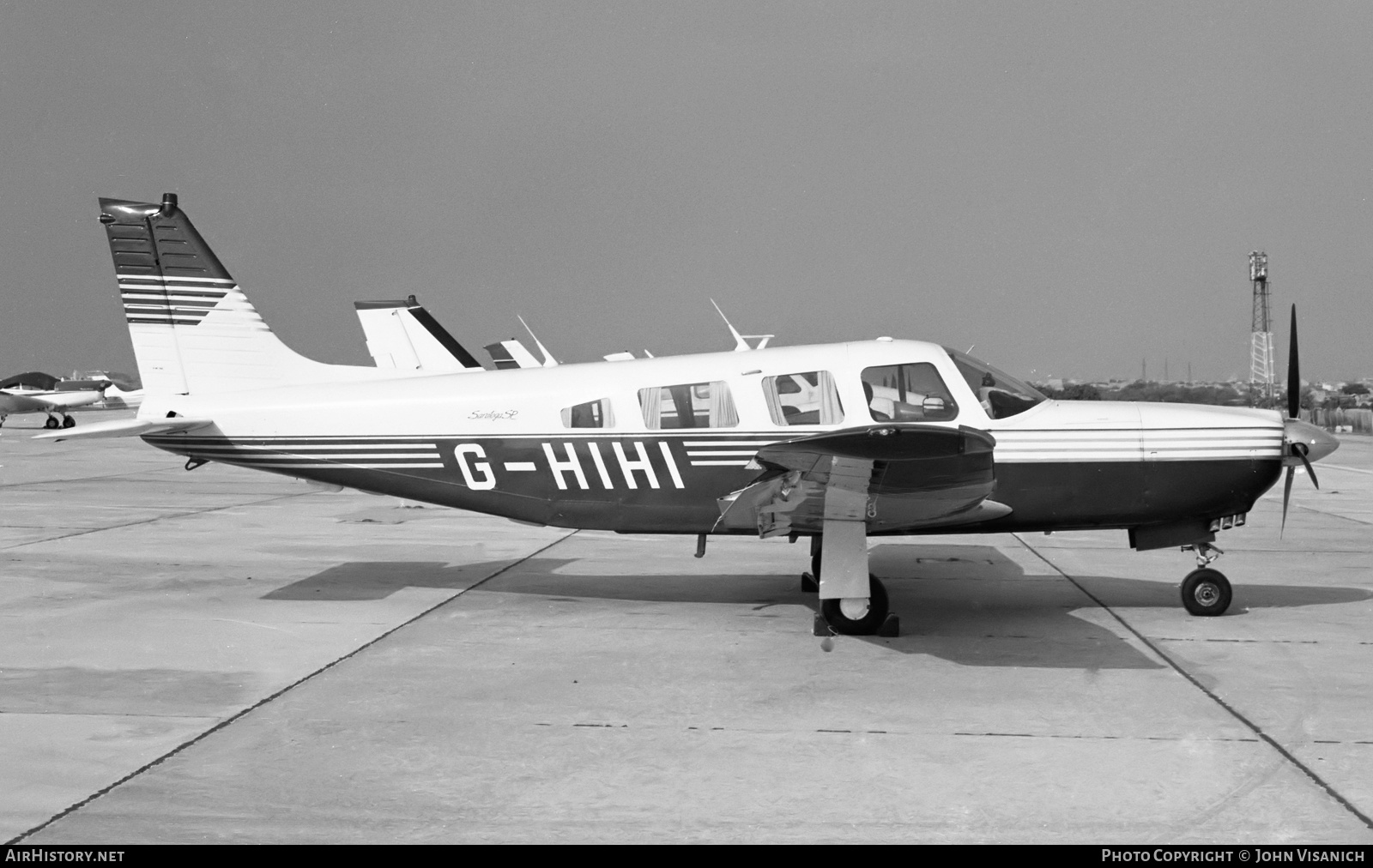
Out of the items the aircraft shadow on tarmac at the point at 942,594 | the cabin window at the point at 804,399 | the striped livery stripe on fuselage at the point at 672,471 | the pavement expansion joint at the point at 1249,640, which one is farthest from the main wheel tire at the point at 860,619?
the pavement expansion joint at the point at 1249,640

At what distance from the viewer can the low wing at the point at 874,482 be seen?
21.9ft

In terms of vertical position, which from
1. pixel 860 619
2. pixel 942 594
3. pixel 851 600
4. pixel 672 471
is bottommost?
pixel 942 594

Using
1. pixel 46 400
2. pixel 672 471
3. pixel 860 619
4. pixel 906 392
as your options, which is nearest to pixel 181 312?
pixel 672 471

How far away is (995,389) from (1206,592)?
7.44 ft

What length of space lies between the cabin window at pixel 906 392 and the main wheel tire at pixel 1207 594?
2363mm

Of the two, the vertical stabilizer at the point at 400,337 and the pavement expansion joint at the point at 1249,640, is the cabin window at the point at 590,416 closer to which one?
the pavement expansion joint at the point at 1249,640

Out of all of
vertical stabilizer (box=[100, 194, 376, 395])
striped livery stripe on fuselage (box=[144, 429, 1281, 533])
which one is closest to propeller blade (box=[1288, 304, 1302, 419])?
striped livery stripe on fuselage (box=[144, 429, 1281, 533])

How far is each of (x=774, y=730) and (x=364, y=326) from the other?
2079 centimetres

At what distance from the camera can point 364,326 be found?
24.7 meters

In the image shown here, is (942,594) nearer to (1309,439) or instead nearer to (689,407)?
(689,407)

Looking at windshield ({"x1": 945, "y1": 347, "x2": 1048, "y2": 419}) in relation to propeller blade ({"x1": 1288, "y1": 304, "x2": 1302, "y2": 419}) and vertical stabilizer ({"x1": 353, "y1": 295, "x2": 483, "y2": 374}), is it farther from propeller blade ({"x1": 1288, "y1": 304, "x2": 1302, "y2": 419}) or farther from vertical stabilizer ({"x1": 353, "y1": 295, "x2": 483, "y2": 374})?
vertical stabilizer ({"x1": 353, "y1": 295, "x2": 483, "y2": 374})

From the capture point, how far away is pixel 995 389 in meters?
8.42

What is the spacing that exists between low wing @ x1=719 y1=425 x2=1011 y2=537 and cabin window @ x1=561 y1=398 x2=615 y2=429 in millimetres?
1092
